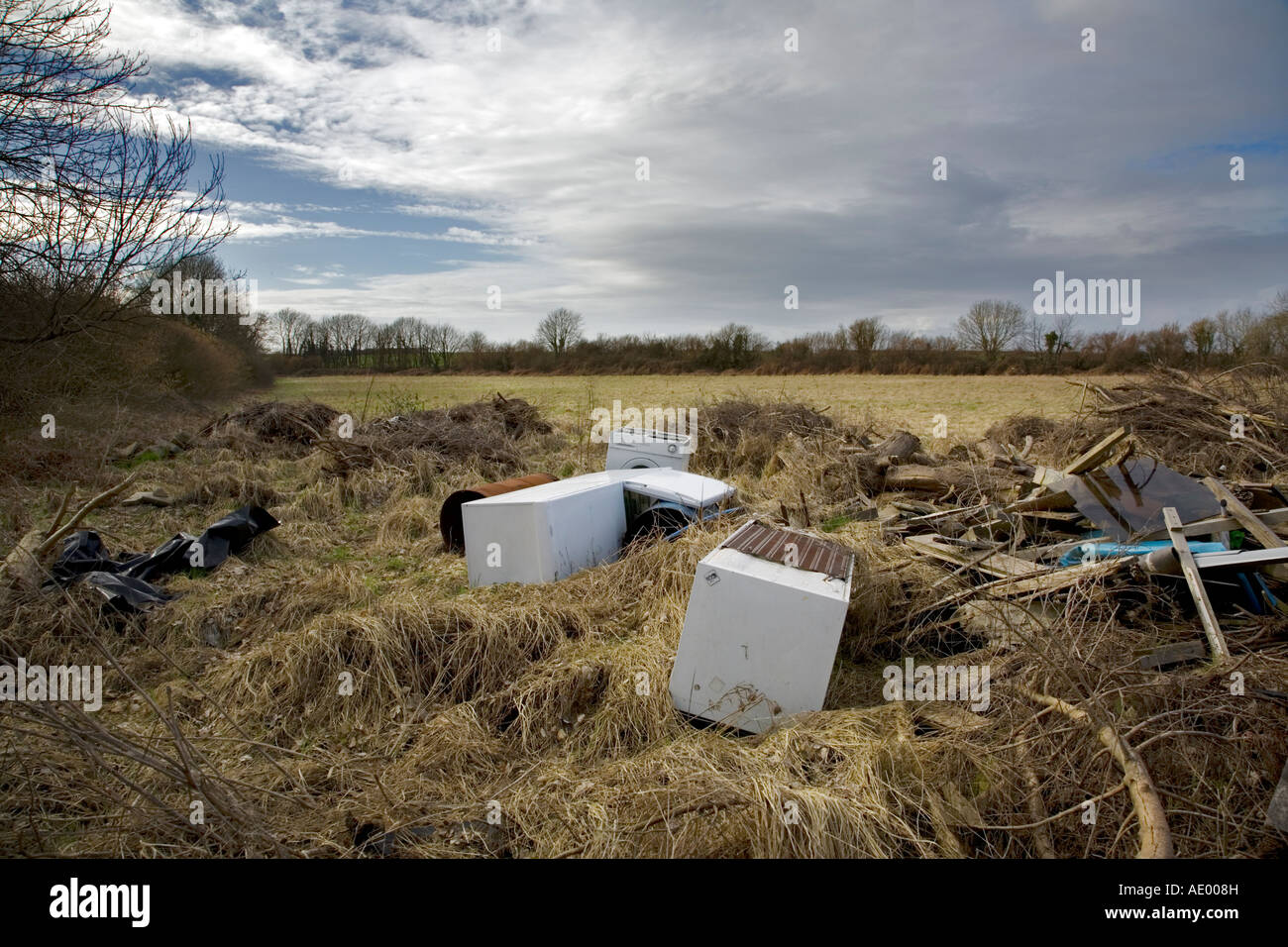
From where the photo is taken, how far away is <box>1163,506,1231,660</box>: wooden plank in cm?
321

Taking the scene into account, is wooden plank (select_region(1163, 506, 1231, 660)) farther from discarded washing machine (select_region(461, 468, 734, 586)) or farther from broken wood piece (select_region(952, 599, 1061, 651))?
discarded washing machine (select_region(461, 468, 734, 586))

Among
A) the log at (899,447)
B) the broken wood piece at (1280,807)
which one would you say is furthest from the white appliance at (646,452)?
the broken wood piece at (1280,807)

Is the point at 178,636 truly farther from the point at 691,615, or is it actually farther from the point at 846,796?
the point at 846,796

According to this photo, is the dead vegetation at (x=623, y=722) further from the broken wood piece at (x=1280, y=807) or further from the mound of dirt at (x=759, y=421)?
the mound of dirt at (x=759, y=421)

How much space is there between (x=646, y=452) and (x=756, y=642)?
4708mm

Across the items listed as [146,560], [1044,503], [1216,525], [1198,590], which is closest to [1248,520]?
[1216,525]

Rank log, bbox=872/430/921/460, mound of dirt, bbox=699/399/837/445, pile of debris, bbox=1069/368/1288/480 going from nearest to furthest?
1. pile of debris, bbox=1069/368/1288/480
2. log, bbox=872/430/921/460
3. mound of dirt, bbox=699/399/837/445

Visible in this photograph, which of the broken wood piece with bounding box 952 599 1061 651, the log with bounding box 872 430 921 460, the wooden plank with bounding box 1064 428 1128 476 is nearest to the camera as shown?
the broken wood piece with bounding box 952 599 1061 651

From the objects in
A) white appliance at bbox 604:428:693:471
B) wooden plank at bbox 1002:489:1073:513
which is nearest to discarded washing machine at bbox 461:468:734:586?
white appliance at bbox 604:428:693:471

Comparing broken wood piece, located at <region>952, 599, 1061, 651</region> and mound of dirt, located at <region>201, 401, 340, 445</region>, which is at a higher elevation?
mound of dirt, located at <region>201, 401, 340, 445</region>

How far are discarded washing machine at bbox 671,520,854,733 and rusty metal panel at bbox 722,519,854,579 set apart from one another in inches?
3.7
